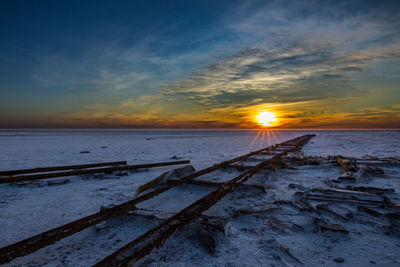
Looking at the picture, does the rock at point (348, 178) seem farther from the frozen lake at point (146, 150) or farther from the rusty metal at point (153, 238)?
the frozen lake at point (146, 150)

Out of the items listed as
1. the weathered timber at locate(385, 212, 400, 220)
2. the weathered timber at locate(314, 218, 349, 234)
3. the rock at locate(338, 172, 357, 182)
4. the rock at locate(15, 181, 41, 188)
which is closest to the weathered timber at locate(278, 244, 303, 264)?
the weathered timber at locate(314, 218, 349, 234)

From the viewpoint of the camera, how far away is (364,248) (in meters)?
2.65

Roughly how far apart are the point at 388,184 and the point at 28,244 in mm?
7658

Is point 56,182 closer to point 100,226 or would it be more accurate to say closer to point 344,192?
point 100,226

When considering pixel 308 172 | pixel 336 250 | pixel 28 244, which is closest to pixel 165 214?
pixel 28 244

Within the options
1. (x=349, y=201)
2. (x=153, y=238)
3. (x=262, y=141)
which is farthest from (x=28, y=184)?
(x=262, y=141)

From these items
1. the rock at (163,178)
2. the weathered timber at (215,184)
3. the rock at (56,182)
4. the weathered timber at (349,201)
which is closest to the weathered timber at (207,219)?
the rock at (163,178)

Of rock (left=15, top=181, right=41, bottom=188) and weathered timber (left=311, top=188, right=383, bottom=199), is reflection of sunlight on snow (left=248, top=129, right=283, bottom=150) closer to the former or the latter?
weathered timber (left=311, top=188, right=383, bottom=199)

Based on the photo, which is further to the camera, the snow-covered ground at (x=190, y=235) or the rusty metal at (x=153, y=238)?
the snow-covered ground at (x=190, y=235)

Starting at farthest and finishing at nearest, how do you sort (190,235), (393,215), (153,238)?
(393,215), (190,235), (153,238)

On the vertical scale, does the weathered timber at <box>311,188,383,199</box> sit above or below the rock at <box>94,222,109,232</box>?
above

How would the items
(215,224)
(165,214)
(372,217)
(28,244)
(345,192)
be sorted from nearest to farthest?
(28,244), (215,224), (165,214), (372,217), (345,192)

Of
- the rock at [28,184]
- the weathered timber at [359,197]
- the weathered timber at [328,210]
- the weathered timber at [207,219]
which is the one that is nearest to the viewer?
the weathered timber at [207,219]

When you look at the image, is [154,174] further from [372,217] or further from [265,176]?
[372,217]
